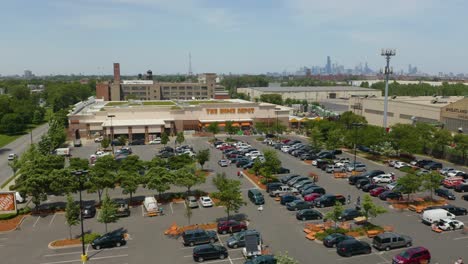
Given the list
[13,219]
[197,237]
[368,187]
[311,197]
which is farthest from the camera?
[368,187]

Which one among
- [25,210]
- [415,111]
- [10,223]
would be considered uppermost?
[415,111]

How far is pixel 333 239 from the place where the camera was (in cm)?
2405

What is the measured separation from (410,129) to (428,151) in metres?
5.60

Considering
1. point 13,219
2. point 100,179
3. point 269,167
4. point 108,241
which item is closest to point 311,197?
point 269,167

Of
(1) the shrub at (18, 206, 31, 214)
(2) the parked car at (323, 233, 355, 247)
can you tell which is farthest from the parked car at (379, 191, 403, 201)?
(1) the shrub at (18, 206, 31, 214)

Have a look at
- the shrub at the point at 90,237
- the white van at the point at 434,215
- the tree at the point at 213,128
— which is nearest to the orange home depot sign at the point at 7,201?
the shrub at the point at 90,237

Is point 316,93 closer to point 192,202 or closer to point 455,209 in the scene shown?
point 455,209

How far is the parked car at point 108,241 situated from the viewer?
24.3 metres

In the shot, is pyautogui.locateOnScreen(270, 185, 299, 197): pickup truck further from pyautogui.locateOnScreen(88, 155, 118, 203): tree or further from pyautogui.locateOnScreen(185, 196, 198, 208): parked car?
pyautogui.locateOnScreen(88, 155, 118, 203): tree

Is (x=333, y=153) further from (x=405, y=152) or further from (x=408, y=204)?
(x=408, y=204)

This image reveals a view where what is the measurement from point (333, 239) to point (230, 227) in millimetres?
6991

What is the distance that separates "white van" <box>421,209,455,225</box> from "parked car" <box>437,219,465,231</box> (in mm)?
358

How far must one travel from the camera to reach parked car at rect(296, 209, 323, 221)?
1137 inches

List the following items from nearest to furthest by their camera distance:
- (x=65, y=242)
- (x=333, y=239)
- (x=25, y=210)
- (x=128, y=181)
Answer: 1. (x=333, y=239)
2. (x=65, y=242)
3. (x=25, y=210)
4. (x=128, y=181)
